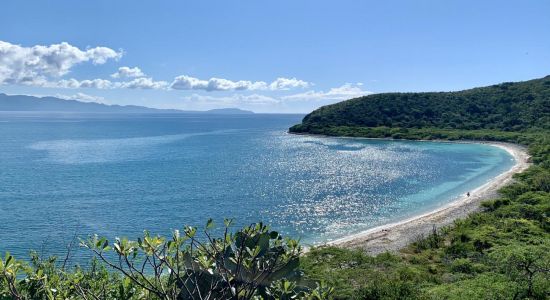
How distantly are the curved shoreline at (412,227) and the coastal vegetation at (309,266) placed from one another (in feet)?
7.46

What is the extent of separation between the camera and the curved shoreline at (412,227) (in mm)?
45406

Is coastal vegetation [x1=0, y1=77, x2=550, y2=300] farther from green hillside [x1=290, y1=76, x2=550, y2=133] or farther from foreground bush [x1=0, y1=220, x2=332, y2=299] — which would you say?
green hillside [x1=290, y1=76, x2=550, y2=133]

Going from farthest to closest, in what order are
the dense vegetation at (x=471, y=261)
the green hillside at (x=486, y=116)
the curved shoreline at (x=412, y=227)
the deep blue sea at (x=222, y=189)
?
the green hillside at (x=486, y=116) → the deep blue sea at (x=222, y=189) → the curved shoreline at (x=412, y=227) → the dense vegetation at (x=471, y=261)

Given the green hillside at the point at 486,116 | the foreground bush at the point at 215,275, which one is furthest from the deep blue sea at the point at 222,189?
the green hillside at the point at 486,116

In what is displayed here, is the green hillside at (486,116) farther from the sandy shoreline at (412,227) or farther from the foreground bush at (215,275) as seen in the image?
the foreground bush at (215,275)

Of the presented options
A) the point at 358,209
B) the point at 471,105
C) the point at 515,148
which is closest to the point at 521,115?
the point at 471,105

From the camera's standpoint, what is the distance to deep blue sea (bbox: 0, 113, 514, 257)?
174 feet

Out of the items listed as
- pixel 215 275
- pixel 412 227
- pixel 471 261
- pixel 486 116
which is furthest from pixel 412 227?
pixel 486 116

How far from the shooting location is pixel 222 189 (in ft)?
245

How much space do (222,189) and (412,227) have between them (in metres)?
35.0

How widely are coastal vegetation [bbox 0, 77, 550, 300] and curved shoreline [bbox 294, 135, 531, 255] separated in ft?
7.46

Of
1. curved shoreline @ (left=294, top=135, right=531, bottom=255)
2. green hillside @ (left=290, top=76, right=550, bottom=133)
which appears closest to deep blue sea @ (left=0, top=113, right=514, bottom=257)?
curved shoreline @ (left=294, top=135, right=531, bottom=255)

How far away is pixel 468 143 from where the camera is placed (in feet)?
475

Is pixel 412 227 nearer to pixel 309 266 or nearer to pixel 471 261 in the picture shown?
pixel 471 261
